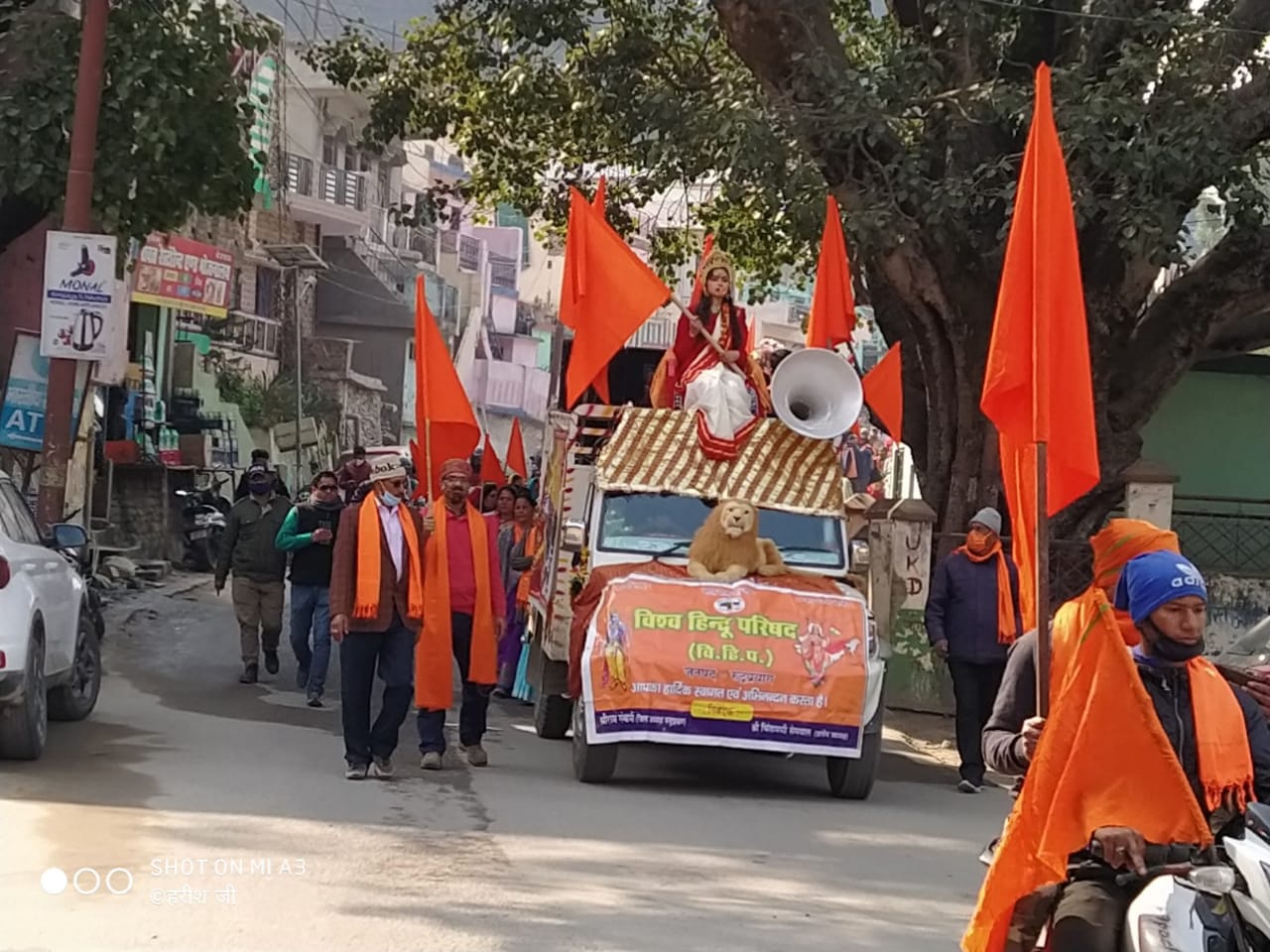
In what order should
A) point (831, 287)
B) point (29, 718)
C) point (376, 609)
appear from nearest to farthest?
1. point (29, 718)
2. point (376, 609)
3. point (831, 287)

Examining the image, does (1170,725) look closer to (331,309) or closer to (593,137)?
(593,137)

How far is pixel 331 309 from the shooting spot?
146ft

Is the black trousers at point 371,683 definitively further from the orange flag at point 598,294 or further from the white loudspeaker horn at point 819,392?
the white loudspeaker horn at point 819,392

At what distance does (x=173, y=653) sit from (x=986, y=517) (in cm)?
777

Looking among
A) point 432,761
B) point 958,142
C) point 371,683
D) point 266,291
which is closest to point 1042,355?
point 371,683

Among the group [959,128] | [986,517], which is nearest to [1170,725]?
[986,517]

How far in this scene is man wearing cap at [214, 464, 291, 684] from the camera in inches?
566

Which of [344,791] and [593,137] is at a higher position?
[593,137]

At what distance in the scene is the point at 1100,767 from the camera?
171 inches

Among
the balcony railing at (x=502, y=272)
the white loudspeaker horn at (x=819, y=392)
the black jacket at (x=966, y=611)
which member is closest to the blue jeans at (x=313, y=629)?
the white loudspeaker horn at (x=819, y=392)

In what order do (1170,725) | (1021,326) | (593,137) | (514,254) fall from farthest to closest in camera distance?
1. (514,254)
2. (593,137)
3. (1021,326)
4. (1170,725)

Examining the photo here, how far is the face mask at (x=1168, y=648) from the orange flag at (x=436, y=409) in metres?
7.07

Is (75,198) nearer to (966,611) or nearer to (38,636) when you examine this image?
(38,636)

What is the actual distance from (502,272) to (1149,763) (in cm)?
6195
